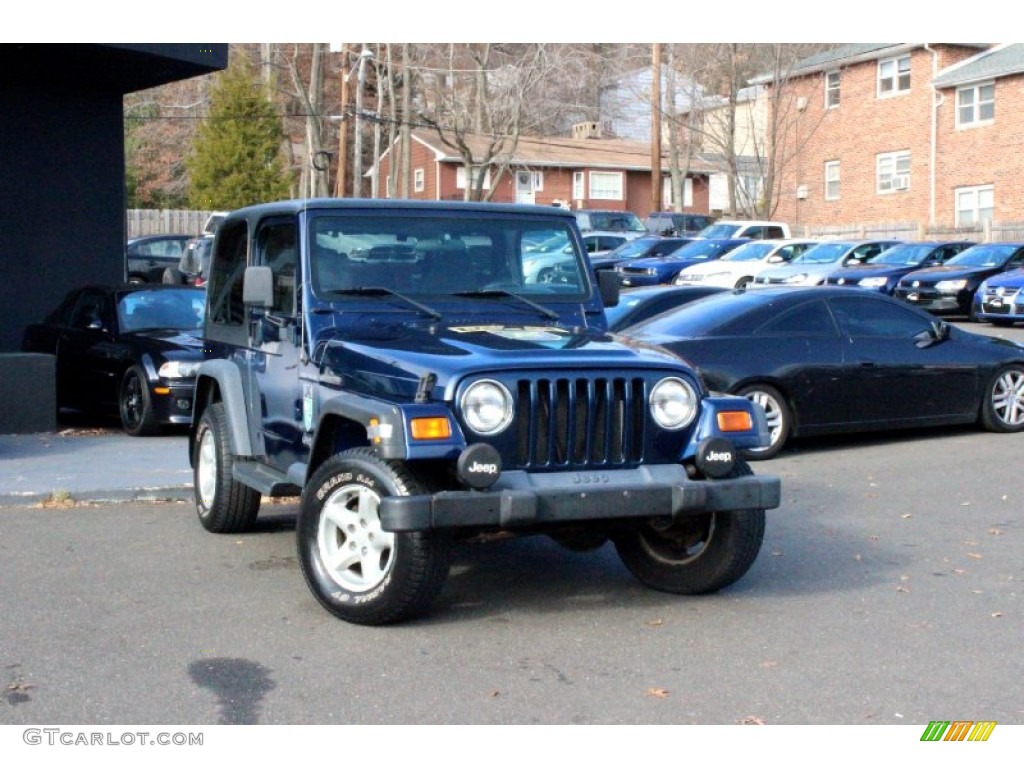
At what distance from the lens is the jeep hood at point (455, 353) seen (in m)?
6.42

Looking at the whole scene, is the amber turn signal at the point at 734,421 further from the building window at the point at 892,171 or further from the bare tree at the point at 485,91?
the building window at the point at 892,171

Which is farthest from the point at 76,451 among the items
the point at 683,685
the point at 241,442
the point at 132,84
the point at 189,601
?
the point at 683,685

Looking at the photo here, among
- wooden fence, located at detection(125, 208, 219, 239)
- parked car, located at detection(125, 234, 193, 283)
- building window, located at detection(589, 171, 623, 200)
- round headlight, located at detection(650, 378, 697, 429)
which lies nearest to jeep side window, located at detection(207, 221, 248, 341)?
round headlight, located at detection(650, 378, 697, 429)

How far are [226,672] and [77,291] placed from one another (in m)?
10.6

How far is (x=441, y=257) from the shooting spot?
25.3ft

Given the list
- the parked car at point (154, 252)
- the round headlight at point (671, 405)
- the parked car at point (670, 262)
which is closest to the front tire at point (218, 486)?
the round headlight at point (671, 405)

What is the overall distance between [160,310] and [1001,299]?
16.1m

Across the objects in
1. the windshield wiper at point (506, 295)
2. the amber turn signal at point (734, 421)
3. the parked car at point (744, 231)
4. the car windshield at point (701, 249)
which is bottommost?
the amber turn signal at point (734, 421)

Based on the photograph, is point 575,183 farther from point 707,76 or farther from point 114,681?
point 114,681

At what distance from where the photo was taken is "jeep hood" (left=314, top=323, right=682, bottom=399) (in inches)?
253

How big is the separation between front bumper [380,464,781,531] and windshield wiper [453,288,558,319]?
4.76 ft

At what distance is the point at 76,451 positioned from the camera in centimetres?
1231

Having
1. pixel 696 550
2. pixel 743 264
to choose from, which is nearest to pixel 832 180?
pixel 743 264

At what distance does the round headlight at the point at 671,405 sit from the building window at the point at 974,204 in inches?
1457
